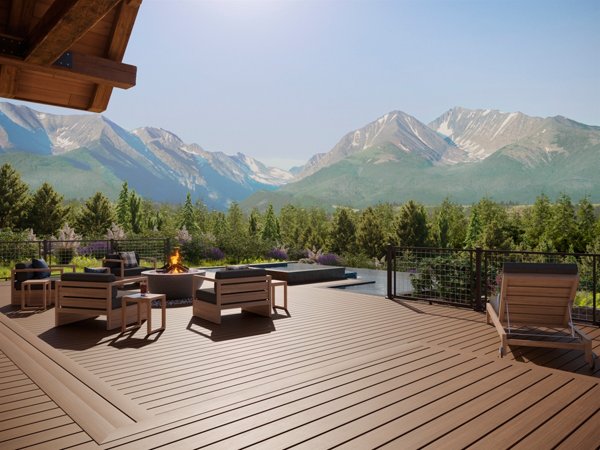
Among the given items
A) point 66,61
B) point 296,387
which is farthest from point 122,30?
point 296,387

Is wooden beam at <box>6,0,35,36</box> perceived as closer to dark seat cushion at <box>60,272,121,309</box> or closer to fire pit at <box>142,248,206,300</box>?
dark seat cushion at <box>60,272,121,309</box>

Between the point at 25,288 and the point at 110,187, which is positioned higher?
the point at 110,187

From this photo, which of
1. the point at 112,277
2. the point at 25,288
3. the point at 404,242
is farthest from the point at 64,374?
the point at 404,242

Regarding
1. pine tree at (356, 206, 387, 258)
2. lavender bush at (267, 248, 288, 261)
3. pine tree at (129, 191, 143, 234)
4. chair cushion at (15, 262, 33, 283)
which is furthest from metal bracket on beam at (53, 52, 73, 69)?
pine tree at (129, 191, 143, 234)

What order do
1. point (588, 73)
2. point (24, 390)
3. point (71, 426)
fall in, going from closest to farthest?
point (71, 426)
point (24, 390)
point (588, 73)

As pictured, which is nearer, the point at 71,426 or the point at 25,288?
the point at 71,426

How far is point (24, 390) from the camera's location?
3332 millimetres

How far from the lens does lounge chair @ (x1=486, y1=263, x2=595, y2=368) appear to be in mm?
4547

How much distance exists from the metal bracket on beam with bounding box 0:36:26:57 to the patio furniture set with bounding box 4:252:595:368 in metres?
2.88

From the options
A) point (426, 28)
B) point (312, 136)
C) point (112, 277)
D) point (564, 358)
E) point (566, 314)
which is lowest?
point (564, 358)

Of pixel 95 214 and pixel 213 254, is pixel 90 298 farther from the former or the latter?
pixel 95 214

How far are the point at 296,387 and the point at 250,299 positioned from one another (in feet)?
9.08

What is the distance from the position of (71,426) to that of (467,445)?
90.2 inches

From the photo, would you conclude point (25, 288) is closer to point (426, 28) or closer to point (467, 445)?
point (467, 445)
